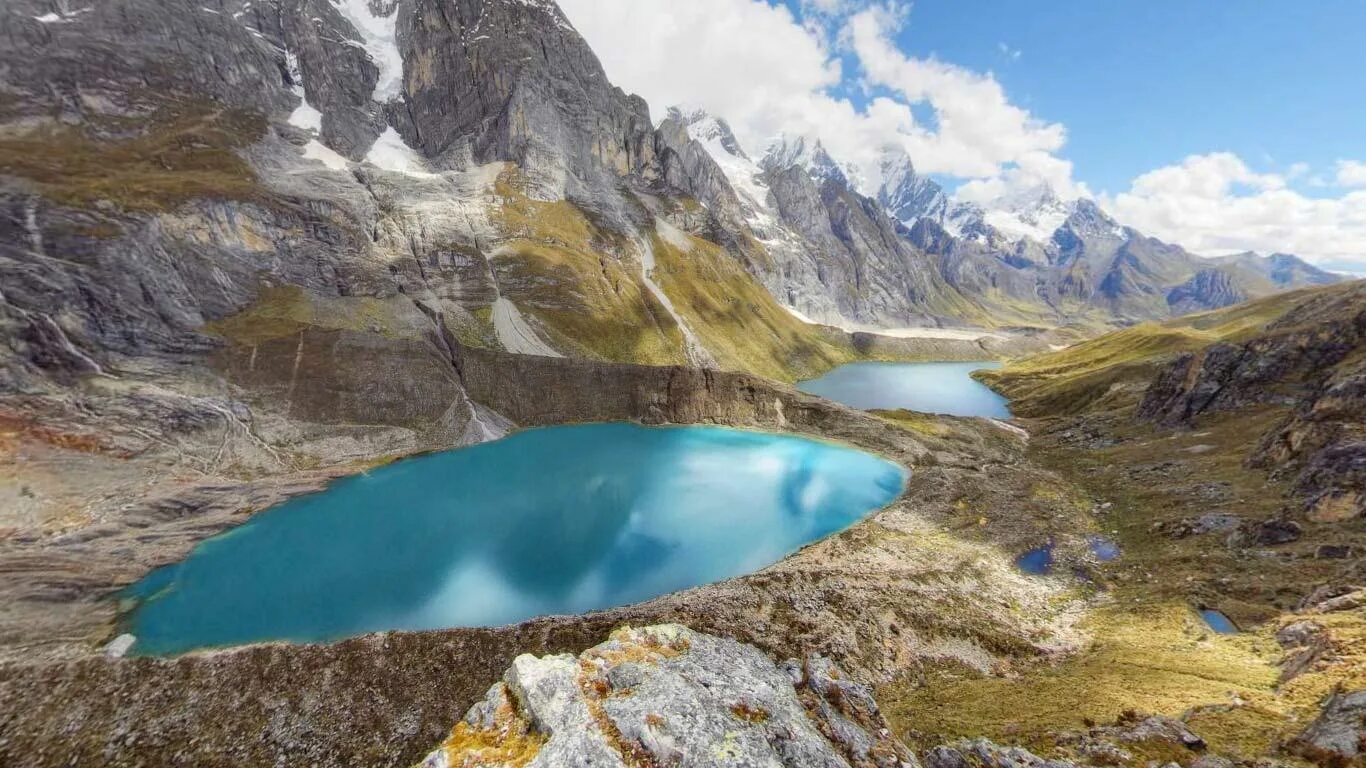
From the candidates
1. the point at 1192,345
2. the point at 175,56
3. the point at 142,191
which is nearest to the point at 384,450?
the point at 142,191

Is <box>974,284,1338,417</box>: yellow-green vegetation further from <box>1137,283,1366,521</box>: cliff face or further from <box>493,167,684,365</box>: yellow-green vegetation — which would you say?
<box>493,167,684,365</box>: yellow-green vegetation

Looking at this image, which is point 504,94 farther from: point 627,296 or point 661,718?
point 661,718

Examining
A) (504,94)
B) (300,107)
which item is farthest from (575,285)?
(300,107)

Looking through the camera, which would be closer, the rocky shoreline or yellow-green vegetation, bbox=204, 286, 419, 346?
the rocky shoreline

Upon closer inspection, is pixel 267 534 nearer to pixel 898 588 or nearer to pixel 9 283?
pixel 9 283

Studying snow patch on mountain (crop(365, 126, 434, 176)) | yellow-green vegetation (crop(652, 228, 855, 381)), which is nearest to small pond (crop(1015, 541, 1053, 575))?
yellow-green vegetation (crop(652, 228, 855, 381))

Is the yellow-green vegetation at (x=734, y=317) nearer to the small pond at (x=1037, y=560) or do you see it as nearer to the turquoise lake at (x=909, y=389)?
the turquoise lake at (x=909, y=389)

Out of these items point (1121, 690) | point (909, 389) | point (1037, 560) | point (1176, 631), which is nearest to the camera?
point (1121, 690)

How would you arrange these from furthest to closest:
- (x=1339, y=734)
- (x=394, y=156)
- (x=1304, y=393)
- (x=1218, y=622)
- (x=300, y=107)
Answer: (x=394, y=156)
(x=300, y=107)
(x=1304, y=393)
(x=1218, y=622)
(x=1339, y=734)
